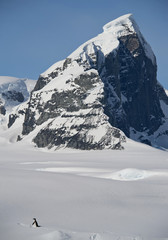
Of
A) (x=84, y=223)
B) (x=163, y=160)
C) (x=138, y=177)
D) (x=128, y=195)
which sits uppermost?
(x=84, y=223)

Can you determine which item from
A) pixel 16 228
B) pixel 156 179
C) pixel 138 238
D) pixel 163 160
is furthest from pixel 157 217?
pixel 163 160

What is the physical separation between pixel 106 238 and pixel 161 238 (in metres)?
6.69

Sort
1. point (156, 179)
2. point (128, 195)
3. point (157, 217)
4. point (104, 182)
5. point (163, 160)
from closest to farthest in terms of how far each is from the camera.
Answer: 1. point (157, 217)
2. point (128, 195)
3. point (104, 182)
4. point (156, 179)
5. point (163, 160)

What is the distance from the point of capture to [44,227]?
6588 cm

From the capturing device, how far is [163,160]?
176m

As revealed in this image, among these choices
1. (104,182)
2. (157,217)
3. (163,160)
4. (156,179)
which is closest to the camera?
(157,217)

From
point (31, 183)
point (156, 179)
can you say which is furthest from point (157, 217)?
point (156, 179)

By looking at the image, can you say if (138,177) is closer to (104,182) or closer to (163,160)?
(104,182)

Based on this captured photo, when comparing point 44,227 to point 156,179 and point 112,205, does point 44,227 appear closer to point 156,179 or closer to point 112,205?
point 112,205

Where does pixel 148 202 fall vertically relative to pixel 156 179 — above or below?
above

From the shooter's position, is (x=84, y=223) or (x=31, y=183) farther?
(x=31, y=183)

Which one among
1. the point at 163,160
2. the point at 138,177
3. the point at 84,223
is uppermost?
the point at 84,223

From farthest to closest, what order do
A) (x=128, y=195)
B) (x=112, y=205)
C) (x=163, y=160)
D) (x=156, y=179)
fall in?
(x=163, y=160)
(x=156, y=179)
(x=128, y=195)
(x=112, y=205)

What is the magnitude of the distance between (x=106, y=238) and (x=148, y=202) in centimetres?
2688
